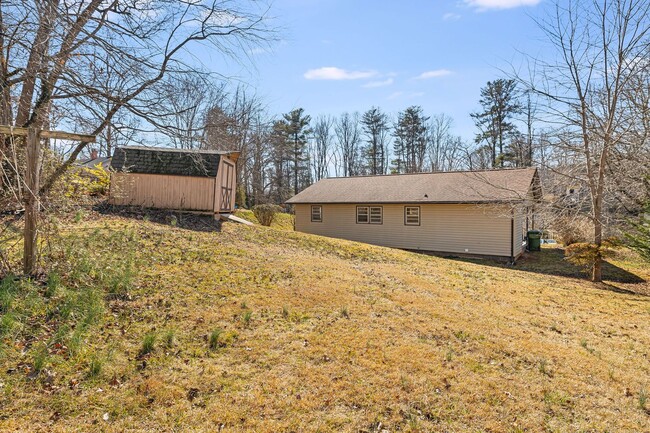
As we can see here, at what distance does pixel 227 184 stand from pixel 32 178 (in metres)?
10.8

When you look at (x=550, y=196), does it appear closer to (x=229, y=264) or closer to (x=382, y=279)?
(x=382, y=279)

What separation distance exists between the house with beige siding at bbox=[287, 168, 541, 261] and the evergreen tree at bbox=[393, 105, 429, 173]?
760 inches

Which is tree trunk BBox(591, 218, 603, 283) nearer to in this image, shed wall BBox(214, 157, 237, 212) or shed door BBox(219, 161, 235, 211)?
shed wall BBox(214, 157, 237, 212)

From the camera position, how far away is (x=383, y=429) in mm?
3016

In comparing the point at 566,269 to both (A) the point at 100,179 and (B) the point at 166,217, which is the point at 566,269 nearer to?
(B) the point at 166,217

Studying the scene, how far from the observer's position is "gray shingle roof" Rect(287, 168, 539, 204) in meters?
15.4

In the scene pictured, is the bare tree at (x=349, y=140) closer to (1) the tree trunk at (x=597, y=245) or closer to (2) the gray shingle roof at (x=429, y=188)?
(2) the gray shingle roof at (x=429, y=188)

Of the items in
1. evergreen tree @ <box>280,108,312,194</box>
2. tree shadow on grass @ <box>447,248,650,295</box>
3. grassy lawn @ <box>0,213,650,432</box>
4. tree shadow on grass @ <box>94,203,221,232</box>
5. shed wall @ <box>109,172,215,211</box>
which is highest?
evergreen tree @ <box>280,108,312,194</box>

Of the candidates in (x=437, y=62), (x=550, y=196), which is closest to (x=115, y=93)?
(x=437, y=62)

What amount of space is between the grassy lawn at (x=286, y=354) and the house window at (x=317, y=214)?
12.8 meters

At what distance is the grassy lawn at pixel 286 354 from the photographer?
→ 3086 millimetres

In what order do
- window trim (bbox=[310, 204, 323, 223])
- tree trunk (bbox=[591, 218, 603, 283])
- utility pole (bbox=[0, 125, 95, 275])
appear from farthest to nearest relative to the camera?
window trim (bbox=[310, 204, 323, 223]) → tree trunk (bbox=[591, 218, 603, 283]) → utility pole (bbox=[0, 125, 95, 275])

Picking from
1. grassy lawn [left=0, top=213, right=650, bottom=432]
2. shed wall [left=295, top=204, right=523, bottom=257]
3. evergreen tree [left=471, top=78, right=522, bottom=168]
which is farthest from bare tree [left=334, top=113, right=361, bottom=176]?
grassy lawn [left=0, top=213, right=650, bottom=432]

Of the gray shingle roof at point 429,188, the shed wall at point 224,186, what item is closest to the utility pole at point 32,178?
the shed wall at point 224,186
